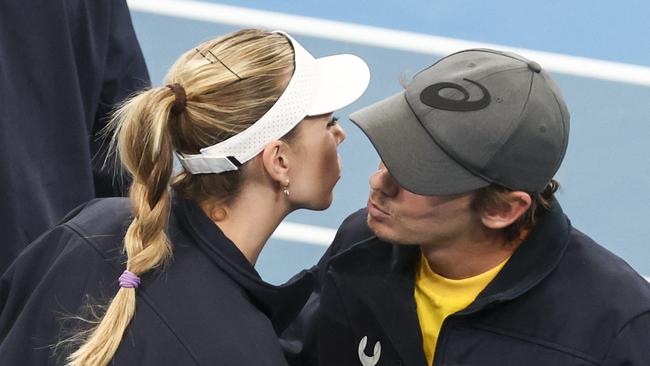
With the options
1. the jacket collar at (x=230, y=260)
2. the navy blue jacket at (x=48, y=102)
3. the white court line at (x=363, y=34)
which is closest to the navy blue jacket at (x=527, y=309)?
the jacket collar at (x=230, y=260)

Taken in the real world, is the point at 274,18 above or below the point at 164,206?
below

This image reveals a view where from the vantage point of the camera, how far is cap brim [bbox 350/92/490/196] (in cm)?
249

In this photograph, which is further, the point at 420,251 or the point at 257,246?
the point at 420,251

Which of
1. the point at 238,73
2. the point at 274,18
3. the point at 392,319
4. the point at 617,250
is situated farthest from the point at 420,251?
the point at 274,18

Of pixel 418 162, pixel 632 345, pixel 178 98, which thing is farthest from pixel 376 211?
pixel 632 345

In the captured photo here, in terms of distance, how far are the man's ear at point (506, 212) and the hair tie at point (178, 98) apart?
0.62 m

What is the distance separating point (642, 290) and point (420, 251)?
0.49m

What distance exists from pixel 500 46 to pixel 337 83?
284 cm

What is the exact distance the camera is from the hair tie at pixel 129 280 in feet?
7.59

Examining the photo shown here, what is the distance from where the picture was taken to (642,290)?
2438 millimetres

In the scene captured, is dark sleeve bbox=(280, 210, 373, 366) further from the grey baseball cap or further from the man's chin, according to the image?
the grey baseball cap

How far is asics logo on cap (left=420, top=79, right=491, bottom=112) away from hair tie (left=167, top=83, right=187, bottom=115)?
0.46 m

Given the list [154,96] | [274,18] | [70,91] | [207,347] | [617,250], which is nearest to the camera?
[207,347]

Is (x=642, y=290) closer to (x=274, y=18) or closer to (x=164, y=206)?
(x=164, y=206)
